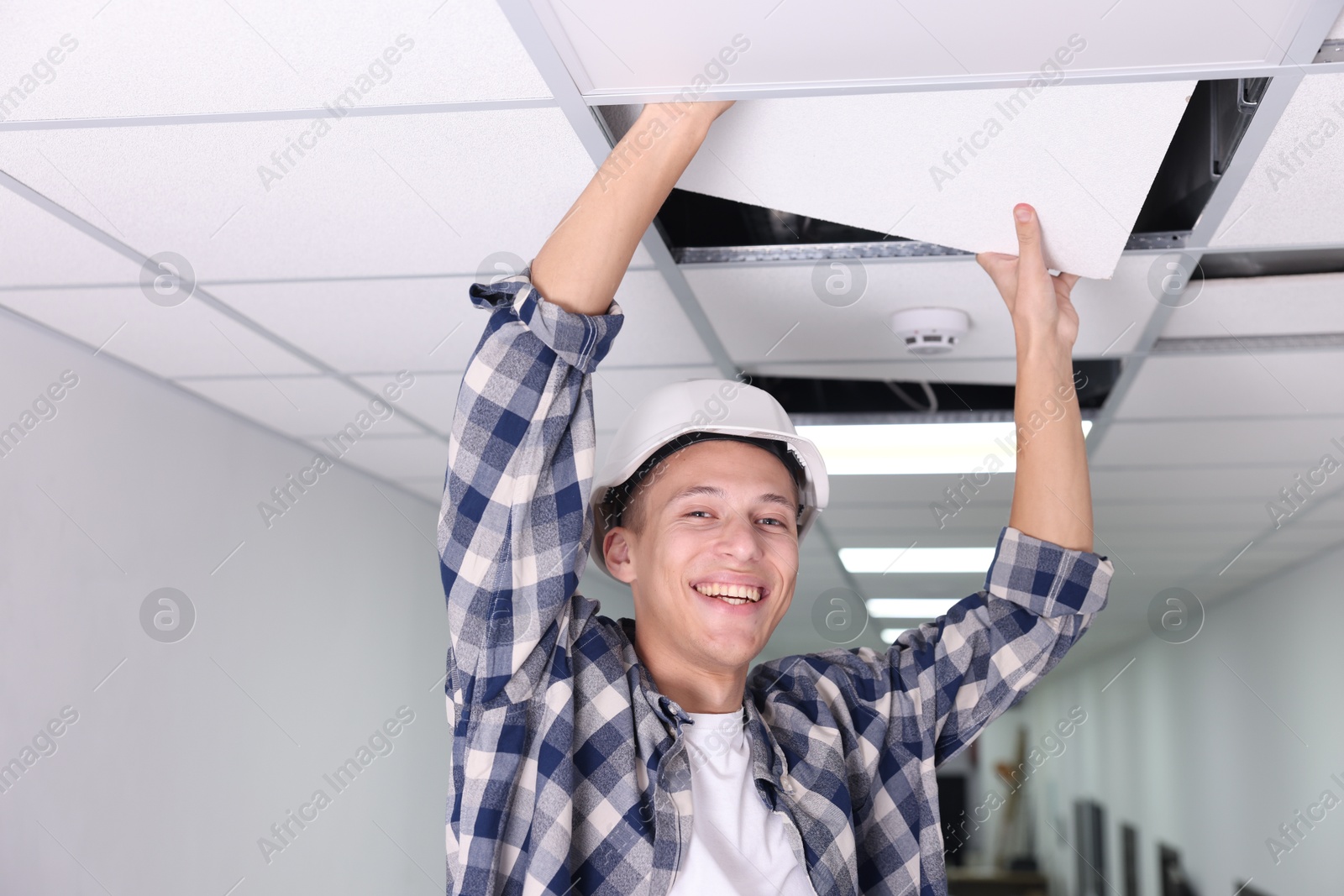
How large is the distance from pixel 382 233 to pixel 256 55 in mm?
474

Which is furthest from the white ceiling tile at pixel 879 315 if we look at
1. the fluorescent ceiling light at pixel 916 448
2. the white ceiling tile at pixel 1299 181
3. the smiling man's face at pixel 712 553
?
the smiling man's face at pixel 712 553

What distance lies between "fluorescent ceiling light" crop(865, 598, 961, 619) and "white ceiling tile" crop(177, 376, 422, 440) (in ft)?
11.8

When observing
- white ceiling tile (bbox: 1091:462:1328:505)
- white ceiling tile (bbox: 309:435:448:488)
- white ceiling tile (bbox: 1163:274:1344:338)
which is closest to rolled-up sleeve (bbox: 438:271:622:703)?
white ceiling tile (bbox: 1163:274:1344:338)

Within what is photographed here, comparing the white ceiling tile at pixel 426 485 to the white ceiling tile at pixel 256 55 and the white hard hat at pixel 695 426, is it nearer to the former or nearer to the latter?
the white hard hat at pixel 695 426

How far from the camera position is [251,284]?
1834 mm

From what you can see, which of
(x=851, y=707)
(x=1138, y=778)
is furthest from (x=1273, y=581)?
(x=851, y=707)

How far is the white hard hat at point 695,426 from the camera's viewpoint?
138 centimetres

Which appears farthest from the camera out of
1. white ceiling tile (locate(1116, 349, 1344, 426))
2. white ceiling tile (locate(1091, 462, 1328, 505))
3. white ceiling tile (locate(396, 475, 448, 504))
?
white ceiling tile (locate(396, 475, 448, 504))

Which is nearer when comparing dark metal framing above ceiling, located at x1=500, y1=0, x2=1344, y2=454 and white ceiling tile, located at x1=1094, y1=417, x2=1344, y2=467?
dark metal framing above ceiling, located at x1=500, y1=0, x2=1344, y2=454

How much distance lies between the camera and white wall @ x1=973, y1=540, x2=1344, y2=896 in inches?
166

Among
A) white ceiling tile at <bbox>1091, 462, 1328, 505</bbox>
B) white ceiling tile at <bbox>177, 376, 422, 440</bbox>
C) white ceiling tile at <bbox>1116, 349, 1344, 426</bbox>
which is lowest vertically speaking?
white ceiling tile at <bbox>177, 376, 422, 440</bbox>

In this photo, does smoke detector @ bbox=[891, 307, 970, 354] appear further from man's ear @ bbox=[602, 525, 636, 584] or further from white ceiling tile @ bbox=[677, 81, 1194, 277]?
man's ear @ bbox=[602, 525, 636, 584]

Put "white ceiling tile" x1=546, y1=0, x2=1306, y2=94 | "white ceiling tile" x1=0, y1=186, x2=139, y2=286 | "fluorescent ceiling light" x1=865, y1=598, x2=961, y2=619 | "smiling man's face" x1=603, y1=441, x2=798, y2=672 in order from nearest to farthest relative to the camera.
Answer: "white ceiling tile" x1=546, y1=0, x2=1306, y2=94 < "smiling man's face" x1=603, y1=441, x2=798, y2=672 < "white ceiling tile" x1=0, y1=186, x2=139, y2=286 < "fluorescent ceiling light" x1=865, y1=598, x2=961, y2=619

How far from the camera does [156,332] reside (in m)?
2.05
